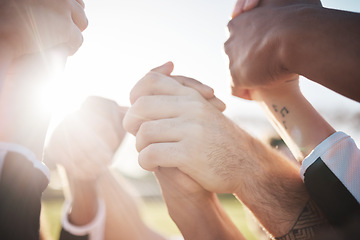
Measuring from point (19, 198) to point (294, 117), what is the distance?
120 centimetres

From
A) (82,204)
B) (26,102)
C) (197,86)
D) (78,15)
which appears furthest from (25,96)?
(82,204)

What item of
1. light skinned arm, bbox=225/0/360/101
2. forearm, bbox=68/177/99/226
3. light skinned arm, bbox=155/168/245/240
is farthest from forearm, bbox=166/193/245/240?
forearm, bbox=68/177/99/226

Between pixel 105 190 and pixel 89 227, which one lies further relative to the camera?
pixel 105 190

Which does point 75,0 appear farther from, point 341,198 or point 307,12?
point 341,198

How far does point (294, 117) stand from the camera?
127 cm

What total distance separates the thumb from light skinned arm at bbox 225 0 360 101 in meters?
0.33

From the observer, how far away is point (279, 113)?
1314mm

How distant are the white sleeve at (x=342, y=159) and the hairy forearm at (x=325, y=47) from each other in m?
0.24

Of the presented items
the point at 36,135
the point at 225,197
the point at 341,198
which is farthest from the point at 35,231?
the point at 225,197

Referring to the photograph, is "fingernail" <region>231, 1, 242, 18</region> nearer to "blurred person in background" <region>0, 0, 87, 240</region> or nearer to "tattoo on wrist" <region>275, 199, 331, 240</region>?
"blurred person in background" <region>0, 0, 87, 240</region>

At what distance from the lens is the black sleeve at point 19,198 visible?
2.30 feet

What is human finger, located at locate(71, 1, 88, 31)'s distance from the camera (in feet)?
3.24

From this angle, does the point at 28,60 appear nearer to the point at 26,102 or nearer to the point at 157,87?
the point at 26,102

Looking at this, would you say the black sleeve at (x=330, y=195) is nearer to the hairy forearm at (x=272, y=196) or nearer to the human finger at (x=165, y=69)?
the hairy forearm at (x=272, y=196)
